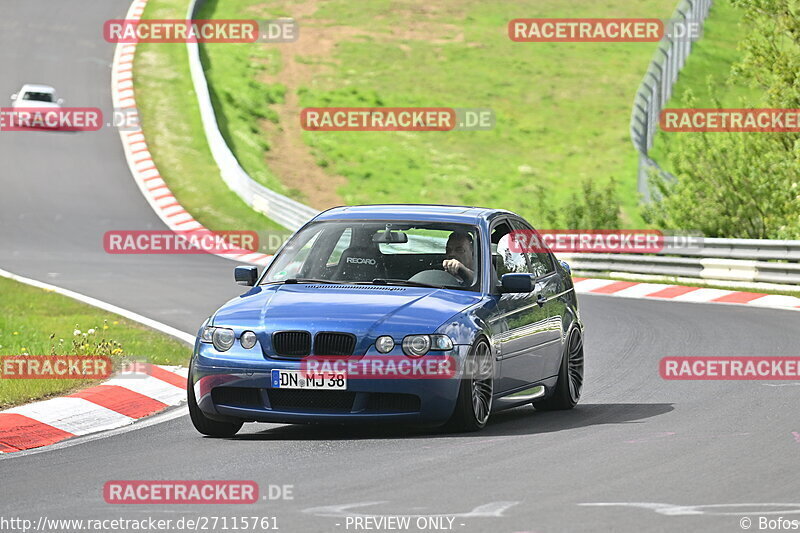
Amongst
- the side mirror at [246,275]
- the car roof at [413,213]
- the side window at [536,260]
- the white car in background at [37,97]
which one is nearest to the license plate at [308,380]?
the side mirror at [246,275]

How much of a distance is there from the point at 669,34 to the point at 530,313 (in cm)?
4171

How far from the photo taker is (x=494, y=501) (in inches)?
297

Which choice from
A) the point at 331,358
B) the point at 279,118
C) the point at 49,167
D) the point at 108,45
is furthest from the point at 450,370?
the point at 108,45

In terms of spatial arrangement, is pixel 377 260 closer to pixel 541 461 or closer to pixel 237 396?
pixel 237 396

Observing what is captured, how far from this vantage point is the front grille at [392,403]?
31.8 feet

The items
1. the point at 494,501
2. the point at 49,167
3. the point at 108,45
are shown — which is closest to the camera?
the point at 494,501

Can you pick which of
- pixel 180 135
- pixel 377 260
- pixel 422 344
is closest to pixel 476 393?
pixel 422 344

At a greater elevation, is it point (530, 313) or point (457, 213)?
point (457, 213)

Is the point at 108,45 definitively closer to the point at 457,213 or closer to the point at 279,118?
the point at 279,118

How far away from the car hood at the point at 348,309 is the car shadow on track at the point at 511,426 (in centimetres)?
76

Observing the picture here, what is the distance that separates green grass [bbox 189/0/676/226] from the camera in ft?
154

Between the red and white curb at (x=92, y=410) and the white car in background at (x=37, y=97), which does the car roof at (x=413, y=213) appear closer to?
the red and white curb at (x=92, y=410)

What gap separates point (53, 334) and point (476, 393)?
5419mm

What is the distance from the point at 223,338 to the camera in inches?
391
